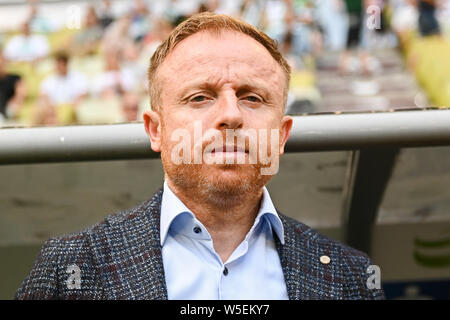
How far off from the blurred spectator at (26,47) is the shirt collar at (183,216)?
19.5ft

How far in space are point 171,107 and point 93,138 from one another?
0.63 feet

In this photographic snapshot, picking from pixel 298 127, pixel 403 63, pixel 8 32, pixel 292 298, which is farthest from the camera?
pixel 8 32

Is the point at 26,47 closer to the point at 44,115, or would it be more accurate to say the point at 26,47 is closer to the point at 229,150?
the point at 44,115

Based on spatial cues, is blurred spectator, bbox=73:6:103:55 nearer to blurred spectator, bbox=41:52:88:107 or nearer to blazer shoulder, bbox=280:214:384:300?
blurred spectator, bbox=41:52:88:107

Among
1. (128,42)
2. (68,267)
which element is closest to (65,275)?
(68,267)

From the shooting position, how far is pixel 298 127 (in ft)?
4.53

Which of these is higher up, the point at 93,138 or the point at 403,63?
the point at 403,63

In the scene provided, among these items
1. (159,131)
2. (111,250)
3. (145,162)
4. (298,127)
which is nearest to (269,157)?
(298,127)

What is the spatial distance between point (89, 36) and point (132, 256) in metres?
6.01

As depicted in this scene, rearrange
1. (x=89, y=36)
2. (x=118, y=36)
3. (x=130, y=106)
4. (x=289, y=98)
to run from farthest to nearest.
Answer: (x=89, y=36)
(x=118, y=36)
(x=130, y=106)
(x=289, y=98)

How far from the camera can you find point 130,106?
5.48 meters

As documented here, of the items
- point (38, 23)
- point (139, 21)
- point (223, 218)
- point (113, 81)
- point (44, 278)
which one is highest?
point (38, 23)

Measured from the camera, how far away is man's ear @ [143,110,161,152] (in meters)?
1.32

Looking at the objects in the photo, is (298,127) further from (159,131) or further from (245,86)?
(159,131)
